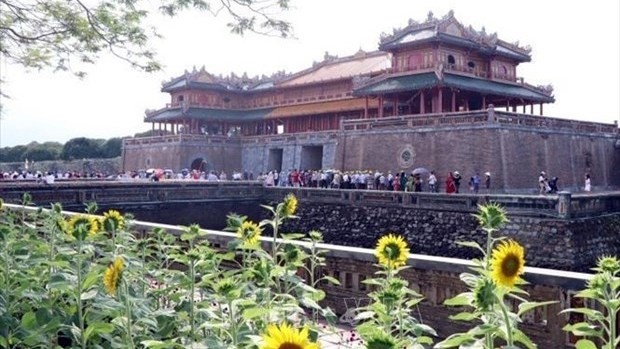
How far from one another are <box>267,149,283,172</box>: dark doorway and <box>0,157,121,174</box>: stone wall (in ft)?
54.2

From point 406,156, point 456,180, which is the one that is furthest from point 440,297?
point 406,156

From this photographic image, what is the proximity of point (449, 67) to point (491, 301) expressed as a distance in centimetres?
2640

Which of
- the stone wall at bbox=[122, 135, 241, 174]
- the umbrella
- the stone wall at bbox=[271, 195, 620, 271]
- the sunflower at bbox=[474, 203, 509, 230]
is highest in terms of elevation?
the stone wall at bbox=[122, 135, 241, 174]

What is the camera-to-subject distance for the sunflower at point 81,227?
111 inches

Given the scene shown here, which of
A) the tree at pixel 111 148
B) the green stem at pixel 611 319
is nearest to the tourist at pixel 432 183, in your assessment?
the green stem at pixel 611 319

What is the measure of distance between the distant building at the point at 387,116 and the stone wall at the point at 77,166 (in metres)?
6.37

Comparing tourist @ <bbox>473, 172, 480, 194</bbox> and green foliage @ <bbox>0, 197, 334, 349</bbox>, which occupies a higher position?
tourist @ <bbox>473, 172, 480, 194</bbox>

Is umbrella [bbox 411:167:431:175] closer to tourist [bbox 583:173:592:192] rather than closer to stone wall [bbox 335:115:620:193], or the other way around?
stone wall [bbox 335:115:620:193]

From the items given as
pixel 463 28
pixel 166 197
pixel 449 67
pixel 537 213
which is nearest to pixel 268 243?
pixel 537 213

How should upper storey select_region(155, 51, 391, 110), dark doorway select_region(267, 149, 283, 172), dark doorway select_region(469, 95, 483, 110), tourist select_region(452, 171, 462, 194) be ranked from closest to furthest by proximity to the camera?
tourist select_region(452, 171, 462, 194)
dark doorway select_region(469, 95, 483, 110)
dark doorway select_region(267, 149, 283, 172)
upper storey select_region(155, 51, 391, 110)

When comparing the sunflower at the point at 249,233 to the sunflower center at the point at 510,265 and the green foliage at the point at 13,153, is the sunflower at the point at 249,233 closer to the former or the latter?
the sunflower center at the point at 510,265

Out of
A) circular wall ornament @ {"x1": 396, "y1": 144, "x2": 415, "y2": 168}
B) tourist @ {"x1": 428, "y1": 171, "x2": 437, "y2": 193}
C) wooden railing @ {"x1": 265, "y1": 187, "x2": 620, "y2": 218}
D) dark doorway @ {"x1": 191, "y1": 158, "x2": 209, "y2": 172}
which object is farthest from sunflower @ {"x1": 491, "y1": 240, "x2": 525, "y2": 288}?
dark doorway @ {"x1": 191, "y1": 158, "x2": 209, "y2": 172}

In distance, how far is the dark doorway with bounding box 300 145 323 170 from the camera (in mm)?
32656

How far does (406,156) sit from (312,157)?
888 centimetres
